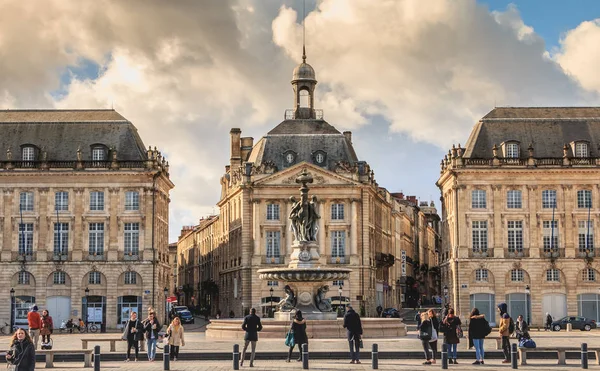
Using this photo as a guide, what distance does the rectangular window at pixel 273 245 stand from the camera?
289 feet

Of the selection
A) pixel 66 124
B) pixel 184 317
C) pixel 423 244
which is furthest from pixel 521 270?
pixel 423 244

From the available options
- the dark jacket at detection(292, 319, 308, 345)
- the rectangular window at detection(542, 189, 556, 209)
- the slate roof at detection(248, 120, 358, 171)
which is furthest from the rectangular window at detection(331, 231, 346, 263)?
the dark jacket at detection(292, 319, 308, 345)

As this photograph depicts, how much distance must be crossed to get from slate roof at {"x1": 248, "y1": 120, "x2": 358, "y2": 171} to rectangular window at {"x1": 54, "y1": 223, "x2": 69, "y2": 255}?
1660 centimetres

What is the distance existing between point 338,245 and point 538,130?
17.2 m

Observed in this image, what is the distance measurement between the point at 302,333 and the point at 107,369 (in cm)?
596

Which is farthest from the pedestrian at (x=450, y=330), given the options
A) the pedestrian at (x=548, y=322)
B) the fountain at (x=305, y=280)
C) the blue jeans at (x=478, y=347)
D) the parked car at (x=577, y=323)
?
the parked car at (x=577, y=323)

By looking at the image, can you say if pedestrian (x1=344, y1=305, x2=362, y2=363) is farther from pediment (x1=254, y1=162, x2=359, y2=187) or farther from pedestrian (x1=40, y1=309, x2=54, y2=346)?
pediment (x1=254, y1=162, x2=359, y2=187)

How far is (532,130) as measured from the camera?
85.0 metres

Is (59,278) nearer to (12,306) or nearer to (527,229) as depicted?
(12,306)

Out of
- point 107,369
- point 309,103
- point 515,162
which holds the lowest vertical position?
point 107,369

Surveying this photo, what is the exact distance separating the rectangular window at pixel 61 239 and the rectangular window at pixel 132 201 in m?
4.58

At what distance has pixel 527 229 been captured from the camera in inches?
3260

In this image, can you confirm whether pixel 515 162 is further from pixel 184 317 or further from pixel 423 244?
pixel 423 244

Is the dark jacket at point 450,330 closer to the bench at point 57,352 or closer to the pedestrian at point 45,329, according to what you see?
the bench at point 57,352
